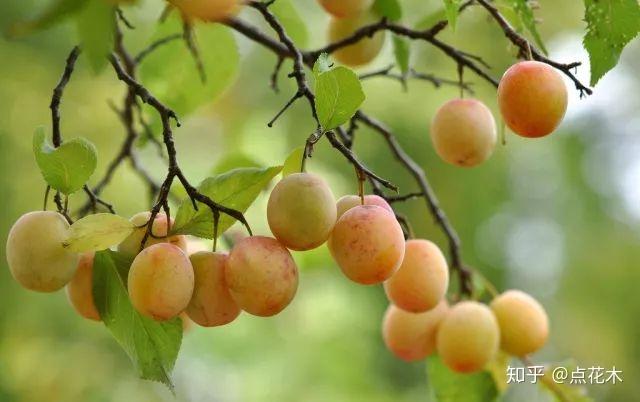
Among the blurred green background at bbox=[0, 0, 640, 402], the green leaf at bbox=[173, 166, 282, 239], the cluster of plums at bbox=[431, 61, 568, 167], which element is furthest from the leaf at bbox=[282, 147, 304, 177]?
the blurred green background at bbox=[0, 0, 640, 402]

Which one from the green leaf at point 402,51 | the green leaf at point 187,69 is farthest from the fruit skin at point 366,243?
the green leaf at point 187,69

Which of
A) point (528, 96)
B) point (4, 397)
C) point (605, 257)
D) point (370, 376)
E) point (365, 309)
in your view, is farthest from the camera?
point (605, 257)

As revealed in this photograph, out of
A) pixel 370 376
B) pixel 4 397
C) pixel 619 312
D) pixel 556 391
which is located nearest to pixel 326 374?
pixel 370 376

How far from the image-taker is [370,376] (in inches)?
80.6

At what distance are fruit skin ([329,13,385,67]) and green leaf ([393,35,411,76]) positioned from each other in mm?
17

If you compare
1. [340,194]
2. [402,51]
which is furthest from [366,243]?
[340,194]

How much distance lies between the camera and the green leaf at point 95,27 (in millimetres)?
272

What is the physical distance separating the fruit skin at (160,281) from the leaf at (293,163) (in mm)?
82

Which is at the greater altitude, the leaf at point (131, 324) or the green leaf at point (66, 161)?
the green leaf at point (66, 161)

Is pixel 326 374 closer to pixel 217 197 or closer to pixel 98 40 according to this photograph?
pixel 217 197

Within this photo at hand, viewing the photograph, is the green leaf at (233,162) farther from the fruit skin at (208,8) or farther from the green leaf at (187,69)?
the fruit skin at (208,8)

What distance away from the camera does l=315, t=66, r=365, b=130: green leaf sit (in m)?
0.42

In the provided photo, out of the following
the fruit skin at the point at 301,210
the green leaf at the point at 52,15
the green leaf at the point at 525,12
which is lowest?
the fruit skin at the point at 301,210

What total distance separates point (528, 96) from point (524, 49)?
1.9 inches
